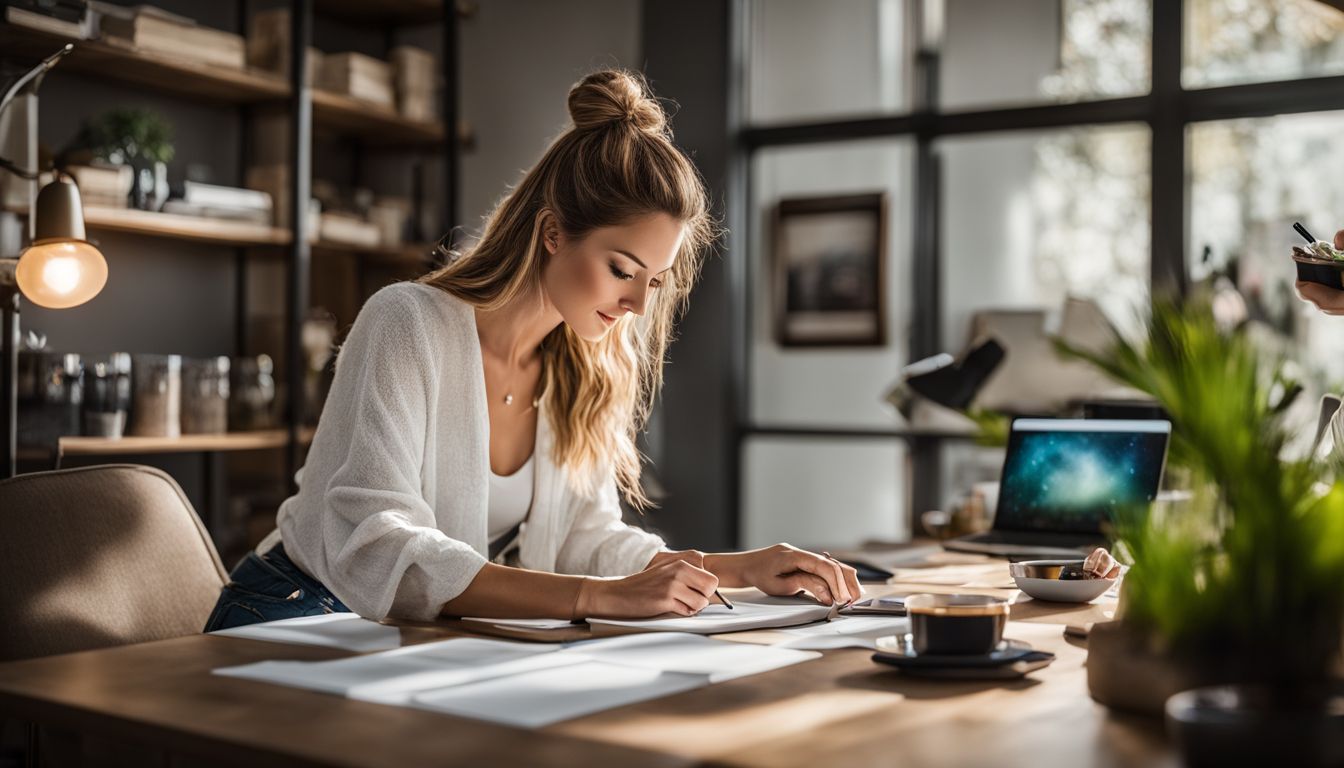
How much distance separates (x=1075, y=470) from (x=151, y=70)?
8.52ft

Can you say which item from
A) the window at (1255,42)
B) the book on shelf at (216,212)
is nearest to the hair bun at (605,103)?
the book on shelf at (216,212)

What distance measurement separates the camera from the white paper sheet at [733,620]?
1.49 meters

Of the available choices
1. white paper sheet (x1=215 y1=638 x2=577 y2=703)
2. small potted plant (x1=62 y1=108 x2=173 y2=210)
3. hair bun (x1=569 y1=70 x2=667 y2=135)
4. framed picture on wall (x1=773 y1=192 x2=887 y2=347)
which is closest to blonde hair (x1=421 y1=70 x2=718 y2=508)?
hair bun (x1=569 y1=70 x2=667 y2=135)

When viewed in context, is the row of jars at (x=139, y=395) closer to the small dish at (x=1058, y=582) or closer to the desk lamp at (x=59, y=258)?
the desk lamp at (x=59, y=258)

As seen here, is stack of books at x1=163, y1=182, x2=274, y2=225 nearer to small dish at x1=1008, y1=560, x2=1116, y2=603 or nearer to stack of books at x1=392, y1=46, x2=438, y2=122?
stack of books at x1=392, y1=46, x2=438, y2=122

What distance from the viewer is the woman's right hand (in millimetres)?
1538

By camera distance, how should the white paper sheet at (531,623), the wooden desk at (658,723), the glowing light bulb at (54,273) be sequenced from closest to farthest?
the wooden desk at (658,723)
the white paper sheet at (531,623)
the glowing light bulb at (54,273)

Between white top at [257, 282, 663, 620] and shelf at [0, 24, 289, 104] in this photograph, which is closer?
white top at [257, 282, 663, 620]

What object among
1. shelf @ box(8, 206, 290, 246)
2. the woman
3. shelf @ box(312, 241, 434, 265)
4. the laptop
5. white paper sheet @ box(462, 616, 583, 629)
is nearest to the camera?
white paper sheet @ box(462, 616, 583, 629)

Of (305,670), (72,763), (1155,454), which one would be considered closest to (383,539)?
(305,670)

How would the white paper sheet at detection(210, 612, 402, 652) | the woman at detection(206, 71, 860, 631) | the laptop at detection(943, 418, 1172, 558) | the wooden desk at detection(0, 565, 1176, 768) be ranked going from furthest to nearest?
the laptop at detection(943, 418, 1172, 558) < the woman at detection(206, 71, 860, 631) < the white paper sheet at detection(210, 612, 402, 652) < the wooden desk at detection(0, 565, 1176, 768)

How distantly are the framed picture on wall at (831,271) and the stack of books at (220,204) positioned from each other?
1.94 meters

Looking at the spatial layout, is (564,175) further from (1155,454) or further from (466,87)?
(466,87)

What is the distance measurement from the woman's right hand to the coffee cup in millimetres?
356
